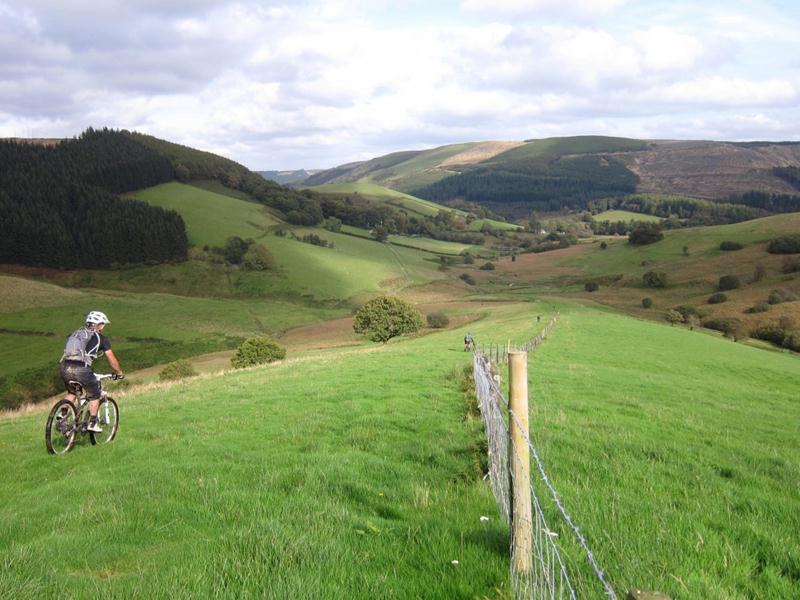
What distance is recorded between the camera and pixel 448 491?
8.20 metres

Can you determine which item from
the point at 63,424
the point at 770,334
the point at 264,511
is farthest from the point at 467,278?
the point at 264,511

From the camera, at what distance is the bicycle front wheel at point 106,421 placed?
1279 cm

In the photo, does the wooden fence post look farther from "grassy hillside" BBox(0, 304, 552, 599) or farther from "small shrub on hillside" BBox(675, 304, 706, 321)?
"small shrub on hillside" BBox(675, 304, 706, 321)

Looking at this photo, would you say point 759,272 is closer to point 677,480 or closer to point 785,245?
point 785,245

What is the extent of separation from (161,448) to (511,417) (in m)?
9.31

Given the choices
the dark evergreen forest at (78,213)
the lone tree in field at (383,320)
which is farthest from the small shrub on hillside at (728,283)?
the dark evergreen forest at (78,213)

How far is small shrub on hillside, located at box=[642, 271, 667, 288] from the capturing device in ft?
342

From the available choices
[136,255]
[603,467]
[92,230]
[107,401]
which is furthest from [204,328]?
[603,467]

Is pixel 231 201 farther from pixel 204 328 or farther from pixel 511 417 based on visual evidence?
pixel 511 417

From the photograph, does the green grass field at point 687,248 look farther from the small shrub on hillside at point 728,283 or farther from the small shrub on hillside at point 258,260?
the small shrub on hillside at point 258,260

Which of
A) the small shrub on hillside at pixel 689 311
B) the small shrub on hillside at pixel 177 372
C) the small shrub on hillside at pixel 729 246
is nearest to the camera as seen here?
the small shrub on hillside at pixel 177 372

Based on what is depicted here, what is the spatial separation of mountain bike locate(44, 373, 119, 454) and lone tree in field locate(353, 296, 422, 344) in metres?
51.7

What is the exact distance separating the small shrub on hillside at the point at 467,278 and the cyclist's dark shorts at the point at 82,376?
408 ft

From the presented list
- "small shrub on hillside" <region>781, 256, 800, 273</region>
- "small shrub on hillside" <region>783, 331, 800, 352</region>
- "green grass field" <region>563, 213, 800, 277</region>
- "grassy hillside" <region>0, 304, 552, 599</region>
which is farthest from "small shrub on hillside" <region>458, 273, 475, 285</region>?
"grassy hillside" <region>0, 304, 552, 599</region>
